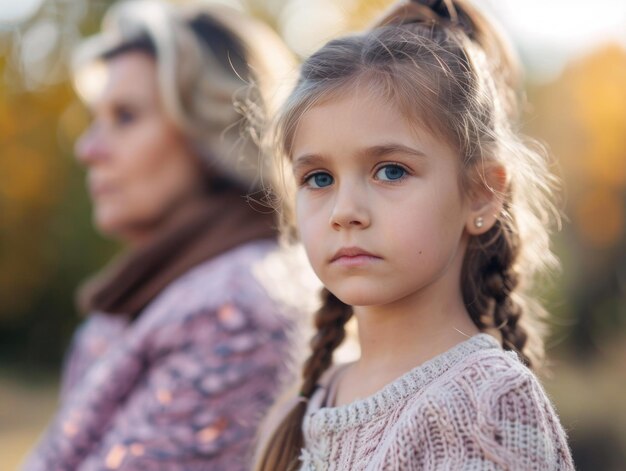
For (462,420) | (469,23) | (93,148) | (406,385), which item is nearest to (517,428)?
(462,420)

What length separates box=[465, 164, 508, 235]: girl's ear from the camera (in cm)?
147

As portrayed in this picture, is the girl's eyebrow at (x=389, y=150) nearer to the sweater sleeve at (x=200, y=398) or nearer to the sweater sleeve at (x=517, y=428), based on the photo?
the sweater sleeve at (x=517, y=428)

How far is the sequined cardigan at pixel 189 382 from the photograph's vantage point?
2168mm

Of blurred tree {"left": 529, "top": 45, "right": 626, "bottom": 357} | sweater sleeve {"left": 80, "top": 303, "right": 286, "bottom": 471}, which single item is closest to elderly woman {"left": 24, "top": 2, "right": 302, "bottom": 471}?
sweater sleeve {"left": 80, "top": 303, "right": 286, "bottom": 471}

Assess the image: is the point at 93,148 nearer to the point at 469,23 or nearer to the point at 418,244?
the point at 469,23

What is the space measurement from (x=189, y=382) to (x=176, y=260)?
51 cm

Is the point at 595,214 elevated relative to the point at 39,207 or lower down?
lower down

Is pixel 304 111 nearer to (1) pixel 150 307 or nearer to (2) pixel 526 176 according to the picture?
(2) pixel 526 176

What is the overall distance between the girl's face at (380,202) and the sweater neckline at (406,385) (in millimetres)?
127

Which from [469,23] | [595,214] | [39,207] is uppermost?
[39,207]

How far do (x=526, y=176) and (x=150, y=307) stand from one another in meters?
1.34

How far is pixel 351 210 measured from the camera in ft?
4.43

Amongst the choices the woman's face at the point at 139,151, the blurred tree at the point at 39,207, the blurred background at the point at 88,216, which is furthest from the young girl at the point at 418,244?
the blurred tree at the point at 39,207

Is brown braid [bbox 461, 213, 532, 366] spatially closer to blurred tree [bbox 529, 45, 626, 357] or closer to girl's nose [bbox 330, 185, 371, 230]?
girl's nose [bbox 330, 185, 371, 230]
